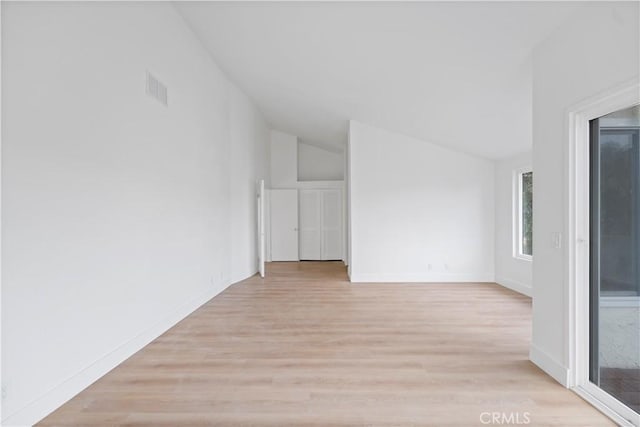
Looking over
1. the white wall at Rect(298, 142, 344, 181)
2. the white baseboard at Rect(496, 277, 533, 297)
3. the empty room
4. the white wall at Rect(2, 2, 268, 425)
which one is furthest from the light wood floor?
the white wall at Rect(298, 142, 344, 181)

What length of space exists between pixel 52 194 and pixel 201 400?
1662 millimetres

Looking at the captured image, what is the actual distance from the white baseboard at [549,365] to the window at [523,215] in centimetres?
285

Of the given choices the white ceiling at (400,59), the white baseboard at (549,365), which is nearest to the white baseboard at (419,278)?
the white ceiling at (400,59)

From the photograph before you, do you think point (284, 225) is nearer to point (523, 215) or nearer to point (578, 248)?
point (523, 215)

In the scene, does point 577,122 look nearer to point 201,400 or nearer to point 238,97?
point 201,400

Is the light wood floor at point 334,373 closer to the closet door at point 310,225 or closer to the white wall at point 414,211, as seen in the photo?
the white wall at point 414,211

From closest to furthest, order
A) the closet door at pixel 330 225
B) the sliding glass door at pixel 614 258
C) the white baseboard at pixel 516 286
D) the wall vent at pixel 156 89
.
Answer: the sliding glass door at pixel 614 258 < the wall vent at pixel 156 89 < the white baseboard at pixel 516 286 < the closet door at pixel 330 225

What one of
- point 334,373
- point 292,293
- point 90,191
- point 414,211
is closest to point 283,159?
point 414,211

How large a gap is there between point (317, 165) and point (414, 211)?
3.94 metres

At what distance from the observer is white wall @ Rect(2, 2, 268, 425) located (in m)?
1.94

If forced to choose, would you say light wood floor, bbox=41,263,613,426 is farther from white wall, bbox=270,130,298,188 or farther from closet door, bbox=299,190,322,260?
white wall, bbox=270,130,298,188

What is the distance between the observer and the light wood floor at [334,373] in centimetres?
208

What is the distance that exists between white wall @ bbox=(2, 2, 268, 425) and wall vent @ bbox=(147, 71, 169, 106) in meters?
0.11

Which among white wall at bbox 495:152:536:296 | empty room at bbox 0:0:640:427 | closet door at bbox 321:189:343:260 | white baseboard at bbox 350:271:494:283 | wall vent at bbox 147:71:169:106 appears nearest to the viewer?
empty room at bbox 0:0:640:427
